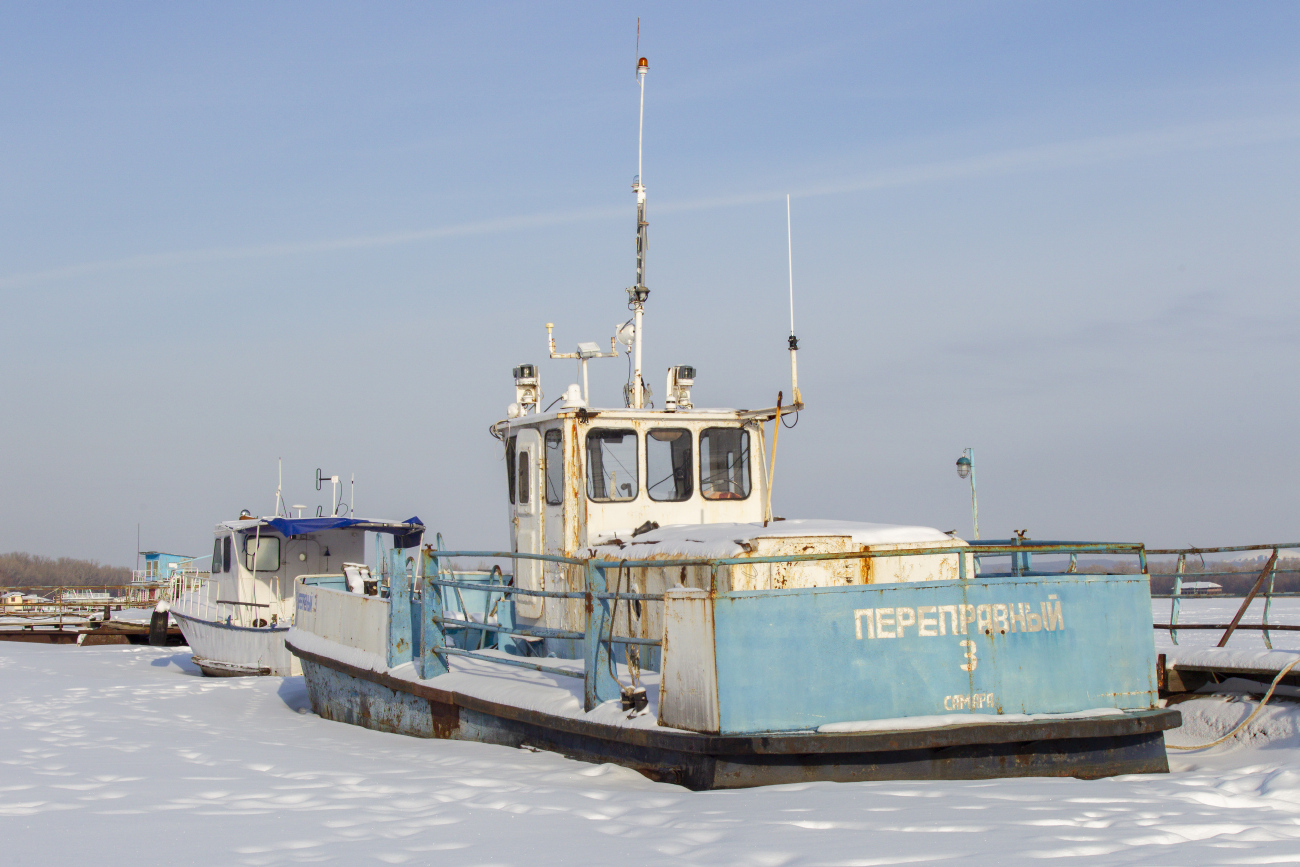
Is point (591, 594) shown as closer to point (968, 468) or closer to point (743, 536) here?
point (743, 536)

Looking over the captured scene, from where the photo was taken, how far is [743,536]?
6.70 m

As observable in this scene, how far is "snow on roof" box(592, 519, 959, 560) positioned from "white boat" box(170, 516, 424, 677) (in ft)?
33.4

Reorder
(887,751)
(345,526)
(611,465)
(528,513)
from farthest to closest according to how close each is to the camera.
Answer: (345,526)
(528,513)
(611,465)
(887,751)

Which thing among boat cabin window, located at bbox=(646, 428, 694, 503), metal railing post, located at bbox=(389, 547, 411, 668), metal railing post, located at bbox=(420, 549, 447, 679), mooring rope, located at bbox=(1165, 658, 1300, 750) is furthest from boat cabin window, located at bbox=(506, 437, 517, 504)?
mooring rope, located at bbox=(1165, 658, 1300, 750)

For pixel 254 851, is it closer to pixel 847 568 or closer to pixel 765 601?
pixel 765 601

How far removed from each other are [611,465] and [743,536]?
196cm

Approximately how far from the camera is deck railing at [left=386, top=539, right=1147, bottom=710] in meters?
5.64

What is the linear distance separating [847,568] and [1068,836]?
2324 mm

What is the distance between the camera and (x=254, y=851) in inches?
169

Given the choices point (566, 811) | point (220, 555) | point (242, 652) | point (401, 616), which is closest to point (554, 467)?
point (401, 616)

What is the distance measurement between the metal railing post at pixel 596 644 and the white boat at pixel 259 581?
35.7 feet

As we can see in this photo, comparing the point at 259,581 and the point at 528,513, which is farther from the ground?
the point at 528,513

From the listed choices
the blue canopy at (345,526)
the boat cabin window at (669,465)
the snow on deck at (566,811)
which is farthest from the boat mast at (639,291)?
the blue canopy at (345,526)

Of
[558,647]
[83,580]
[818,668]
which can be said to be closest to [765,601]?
[818,668]
